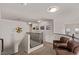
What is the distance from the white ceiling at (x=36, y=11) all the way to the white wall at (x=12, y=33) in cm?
10

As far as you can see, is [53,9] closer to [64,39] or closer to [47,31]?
[47,31]

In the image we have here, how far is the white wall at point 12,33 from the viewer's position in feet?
4.53

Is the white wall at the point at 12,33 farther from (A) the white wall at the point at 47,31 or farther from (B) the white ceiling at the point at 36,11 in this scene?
(A) the white wall at the point at 47,31

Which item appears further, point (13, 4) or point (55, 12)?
point (55, 12)

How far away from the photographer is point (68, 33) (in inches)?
56.5

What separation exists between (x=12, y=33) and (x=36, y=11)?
1.70 ft

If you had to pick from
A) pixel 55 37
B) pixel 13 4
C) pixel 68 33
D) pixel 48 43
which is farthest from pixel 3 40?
pixel 68 33

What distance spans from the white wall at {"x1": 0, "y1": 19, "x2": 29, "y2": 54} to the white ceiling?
0.10 metres

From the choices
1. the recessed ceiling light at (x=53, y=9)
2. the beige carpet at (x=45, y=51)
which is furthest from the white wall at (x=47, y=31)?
the recessed ceiling light at (x=53, y=9)

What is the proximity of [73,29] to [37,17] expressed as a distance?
588 mm

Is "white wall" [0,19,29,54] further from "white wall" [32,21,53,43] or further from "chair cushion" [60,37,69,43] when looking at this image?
"chair cushion" [60,37,69,43]

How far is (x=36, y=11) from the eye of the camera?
134 centimetres

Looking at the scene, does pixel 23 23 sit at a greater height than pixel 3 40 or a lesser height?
greater
